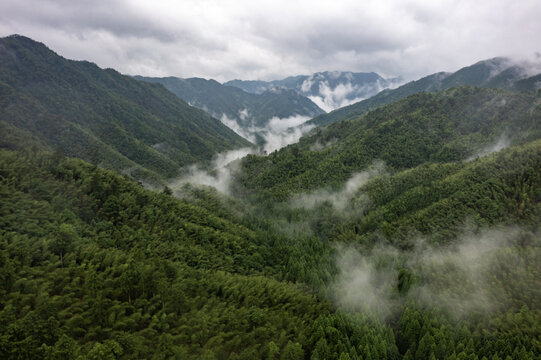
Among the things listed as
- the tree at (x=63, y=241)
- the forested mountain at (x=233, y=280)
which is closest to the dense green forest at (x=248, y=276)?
the tree at (x=63, y=241)

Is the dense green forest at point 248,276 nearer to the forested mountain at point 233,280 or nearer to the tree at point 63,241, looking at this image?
the tree at point 63,241

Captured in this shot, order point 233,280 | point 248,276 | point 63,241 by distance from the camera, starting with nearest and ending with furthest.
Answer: point 63,241 < point 233,280 < point 248,276

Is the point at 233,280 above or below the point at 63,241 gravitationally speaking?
below

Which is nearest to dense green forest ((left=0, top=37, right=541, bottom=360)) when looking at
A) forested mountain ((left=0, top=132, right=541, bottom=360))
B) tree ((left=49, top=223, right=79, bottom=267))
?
tree ((left=49, top=223, right=79, bottom=267))

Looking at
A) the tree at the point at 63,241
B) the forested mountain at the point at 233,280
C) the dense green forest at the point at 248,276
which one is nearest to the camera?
the forested mountain at the point at 233,280

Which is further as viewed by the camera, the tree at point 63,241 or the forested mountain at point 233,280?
the tree at point 63,241

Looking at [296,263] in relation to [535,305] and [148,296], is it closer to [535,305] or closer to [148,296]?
[148,296]

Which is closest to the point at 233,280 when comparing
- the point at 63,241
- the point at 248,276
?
the point at 248,276

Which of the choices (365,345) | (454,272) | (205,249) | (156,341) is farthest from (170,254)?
(454,272)

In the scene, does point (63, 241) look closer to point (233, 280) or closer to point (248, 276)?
point (233, 280)

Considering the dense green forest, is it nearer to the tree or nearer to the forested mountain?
the tree

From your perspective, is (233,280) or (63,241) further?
(233,280)
